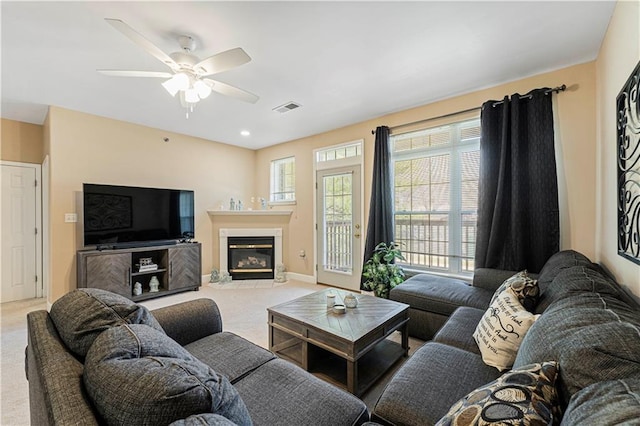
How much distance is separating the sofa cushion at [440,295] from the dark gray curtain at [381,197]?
3.37 ft

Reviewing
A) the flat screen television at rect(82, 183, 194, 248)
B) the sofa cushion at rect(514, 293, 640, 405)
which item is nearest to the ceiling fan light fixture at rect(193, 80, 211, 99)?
the flat screen television at rect(82, 183, 194, 248)

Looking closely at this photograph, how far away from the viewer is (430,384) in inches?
51.1

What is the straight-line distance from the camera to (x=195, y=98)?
236 centimetres

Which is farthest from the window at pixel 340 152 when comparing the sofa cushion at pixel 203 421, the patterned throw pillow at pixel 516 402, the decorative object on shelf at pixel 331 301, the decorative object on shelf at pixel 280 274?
the sofa cushion at pixel 203 421

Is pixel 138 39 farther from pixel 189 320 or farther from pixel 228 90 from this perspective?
pixel 189 320

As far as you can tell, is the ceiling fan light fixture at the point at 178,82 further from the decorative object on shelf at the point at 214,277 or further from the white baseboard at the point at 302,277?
the white baseboard at the point at 302,277

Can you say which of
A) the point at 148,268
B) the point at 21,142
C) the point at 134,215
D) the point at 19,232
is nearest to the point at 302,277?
the point at 148,268

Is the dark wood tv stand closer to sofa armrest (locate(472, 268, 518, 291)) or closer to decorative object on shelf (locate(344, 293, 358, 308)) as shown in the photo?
decorative object on shelf (locate(344, 293, 358, 308))

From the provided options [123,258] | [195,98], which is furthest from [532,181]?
[123,258]

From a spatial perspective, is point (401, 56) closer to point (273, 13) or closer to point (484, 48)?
point (484, 48)

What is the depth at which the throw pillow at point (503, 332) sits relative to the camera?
1400 mm

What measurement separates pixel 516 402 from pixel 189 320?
5.73ft

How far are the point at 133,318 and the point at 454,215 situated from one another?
3404 millimetres

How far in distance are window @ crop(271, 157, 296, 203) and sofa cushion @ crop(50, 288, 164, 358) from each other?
166 inches
